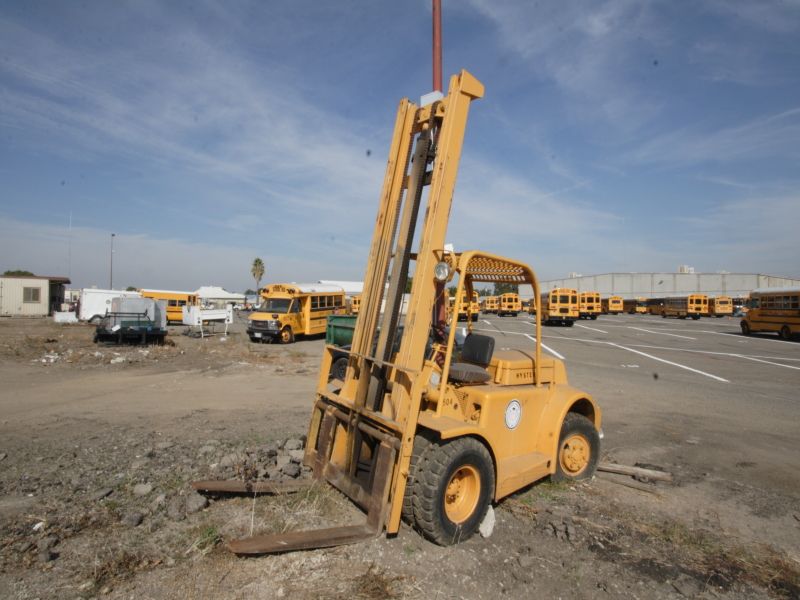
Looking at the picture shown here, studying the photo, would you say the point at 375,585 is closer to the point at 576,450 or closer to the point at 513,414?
the point at 513,414

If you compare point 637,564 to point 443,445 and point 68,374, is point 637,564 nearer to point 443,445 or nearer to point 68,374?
point 443,445

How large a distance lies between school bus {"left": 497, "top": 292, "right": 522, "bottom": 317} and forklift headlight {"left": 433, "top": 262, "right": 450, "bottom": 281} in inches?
1782

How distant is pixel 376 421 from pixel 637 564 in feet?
7.85

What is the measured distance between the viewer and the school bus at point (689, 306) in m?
51.5

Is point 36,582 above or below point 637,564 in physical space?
below

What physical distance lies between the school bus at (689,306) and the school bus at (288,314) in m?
45.6

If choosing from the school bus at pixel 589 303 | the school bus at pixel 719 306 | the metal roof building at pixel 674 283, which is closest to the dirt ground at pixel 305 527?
the school bus at pixel 589 303

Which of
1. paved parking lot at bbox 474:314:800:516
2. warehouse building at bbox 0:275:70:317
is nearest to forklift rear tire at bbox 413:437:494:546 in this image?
paved parking lot at bbox 474:314:800:516

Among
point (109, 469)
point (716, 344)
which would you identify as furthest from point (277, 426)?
point (716, 344)

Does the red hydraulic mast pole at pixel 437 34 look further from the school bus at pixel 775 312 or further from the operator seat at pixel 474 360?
the school bus at pixel 775 312

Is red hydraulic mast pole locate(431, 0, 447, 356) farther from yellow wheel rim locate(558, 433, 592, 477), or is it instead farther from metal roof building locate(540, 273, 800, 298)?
metal roof building locate(540, 273, 800, 298)

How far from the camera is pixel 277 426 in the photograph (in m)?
7.16

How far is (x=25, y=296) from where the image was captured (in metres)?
40.0

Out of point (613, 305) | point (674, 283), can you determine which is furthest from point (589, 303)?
point (674, 283)
